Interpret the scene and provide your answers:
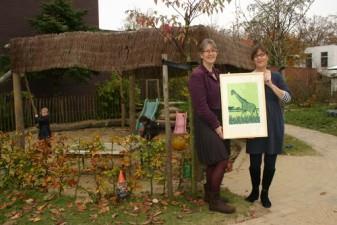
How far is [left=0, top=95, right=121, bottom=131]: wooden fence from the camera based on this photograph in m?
16.1

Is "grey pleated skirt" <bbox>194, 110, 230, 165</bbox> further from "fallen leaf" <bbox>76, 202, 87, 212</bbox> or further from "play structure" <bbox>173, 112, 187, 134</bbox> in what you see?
"play structure" <bbox>173, 112, 187, 134</bbox>

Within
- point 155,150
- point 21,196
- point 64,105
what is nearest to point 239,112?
point 155,150

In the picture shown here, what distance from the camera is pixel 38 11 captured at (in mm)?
18953

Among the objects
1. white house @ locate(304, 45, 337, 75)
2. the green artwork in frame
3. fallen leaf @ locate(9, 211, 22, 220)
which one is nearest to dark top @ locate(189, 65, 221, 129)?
the green artwork in frame

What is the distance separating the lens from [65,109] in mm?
17719

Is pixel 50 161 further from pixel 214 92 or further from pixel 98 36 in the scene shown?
pixel 214 92

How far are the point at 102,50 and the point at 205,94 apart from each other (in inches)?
92.5

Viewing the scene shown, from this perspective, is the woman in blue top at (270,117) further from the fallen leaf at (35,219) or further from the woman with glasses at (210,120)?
the fallen leaf at (35,219)

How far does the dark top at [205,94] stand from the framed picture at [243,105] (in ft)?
0.32

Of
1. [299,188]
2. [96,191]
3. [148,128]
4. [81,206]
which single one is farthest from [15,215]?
[148,128]

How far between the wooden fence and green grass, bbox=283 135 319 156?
8.59m

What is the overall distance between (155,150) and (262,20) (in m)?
14.5

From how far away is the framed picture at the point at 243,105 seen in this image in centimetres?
547

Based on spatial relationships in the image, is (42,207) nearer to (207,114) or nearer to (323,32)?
(207,114)
